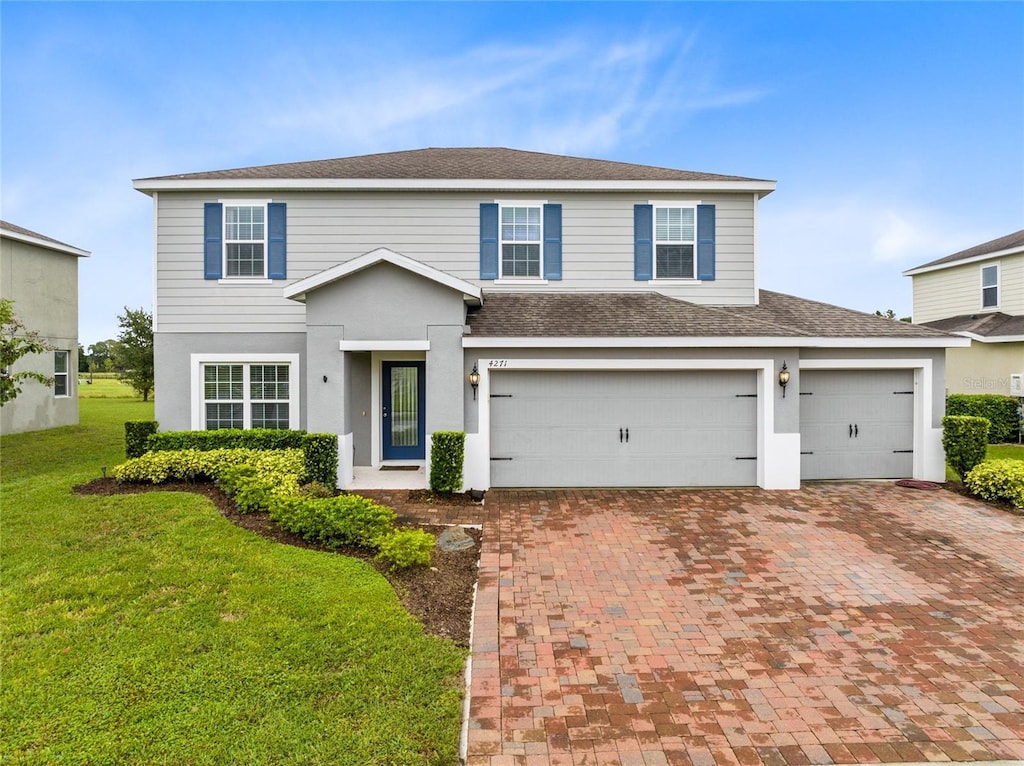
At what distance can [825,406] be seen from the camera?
10117 millimetres

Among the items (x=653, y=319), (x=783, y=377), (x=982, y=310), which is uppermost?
(x=982, y=310)

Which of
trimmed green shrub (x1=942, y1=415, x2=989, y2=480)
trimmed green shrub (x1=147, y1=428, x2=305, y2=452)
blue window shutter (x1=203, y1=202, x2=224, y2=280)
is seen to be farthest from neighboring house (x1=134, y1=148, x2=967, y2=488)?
trimmed green shrub (x1=147, y1=428, x2=305, y2=452)

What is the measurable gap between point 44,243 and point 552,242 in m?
16.8

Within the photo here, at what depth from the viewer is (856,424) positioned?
33.3 feet

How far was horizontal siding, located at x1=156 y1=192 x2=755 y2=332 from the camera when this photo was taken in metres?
10.9

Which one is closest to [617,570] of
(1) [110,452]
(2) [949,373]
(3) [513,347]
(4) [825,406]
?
(3) [513,347]

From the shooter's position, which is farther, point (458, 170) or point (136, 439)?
point (458, 170)

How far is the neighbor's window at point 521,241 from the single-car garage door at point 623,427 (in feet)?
9.69

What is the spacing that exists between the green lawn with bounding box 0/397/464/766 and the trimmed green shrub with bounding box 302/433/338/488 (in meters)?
2.48

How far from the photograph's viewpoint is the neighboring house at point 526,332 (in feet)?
30.8

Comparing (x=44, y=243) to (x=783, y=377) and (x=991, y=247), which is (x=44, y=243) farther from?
(x=991, y=247)

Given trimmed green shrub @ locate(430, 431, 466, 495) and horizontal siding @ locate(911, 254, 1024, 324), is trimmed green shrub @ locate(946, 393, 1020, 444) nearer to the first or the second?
horizontal siding @ locate(911, 254, 1024, 324)

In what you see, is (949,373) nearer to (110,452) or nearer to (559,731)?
(559,731)

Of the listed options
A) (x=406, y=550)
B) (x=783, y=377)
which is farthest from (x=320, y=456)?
(x=783, y=377)
